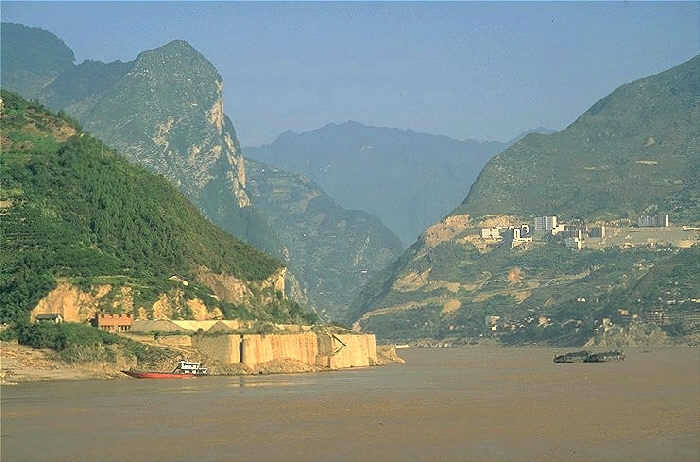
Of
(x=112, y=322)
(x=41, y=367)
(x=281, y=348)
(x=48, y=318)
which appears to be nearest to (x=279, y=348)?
(x=281, y=348)

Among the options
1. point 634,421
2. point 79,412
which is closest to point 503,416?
point 634,421

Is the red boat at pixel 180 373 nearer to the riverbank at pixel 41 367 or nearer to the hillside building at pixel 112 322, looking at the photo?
the riverbank at pixel 41 367

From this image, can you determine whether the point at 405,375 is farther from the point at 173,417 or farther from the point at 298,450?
the point at 298,450

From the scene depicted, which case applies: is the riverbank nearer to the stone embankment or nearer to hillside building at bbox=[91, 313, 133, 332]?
hillside building at bbox=[91, 313, 133, 332]

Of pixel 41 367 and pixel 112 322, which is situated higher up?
pixel 112 322

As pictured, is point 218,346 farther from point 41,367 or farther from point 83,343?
point 41,367
